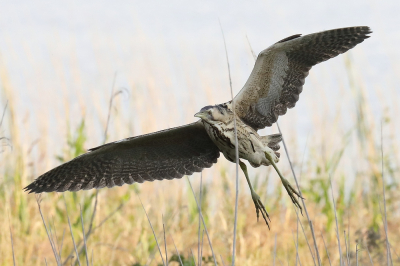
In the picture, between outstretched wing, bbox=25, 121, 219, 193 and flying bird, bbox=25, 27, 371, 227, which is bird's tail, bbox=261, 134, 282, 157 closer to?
flying bird, bbox=25, 27, 371, 227

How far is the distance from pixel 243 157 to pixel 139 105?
381cm

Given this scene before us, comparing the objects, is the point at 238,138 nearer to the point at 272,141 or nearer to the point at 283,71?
the point at 272,141

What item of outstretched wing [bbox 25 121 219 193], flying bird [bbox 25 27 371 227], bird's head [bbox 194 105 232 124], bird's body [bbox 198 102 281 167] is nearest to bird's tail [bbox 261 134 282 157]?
flying bird [bbox 25 27 371 227]

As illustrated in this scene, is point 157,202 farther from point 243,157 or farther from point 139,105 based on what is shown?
point 243,157

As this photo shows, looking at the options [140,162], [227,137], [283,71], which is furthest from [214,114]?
[140,162]

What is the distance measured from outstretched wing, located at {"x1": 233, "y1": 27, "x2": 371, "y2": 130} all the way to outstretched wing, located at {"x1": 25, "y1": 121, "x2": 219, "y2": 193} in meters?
0.42

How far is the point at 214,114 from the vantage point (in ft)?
12.4

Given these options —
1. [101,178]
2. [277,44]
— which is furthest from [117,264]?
[277,44]

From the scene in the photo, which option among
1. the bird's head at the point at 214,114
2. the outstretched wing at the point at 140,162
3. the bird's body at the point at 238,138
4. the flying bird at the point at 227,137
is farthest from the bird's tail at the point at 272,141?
the outstretched wing at the point at 140,162

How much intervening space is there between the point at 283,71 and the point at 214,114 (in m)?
0.69

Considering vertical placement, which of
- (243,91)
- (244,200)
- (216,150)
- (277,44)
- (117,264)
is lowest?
(117,264)

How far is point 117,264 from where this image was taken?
6051 mm

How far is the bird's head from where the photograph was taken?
3.77 m

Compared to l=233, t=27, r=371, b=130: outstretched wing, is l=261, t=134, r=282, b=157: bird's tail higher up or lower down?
lower down
